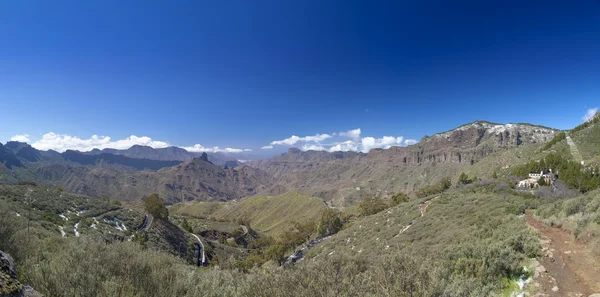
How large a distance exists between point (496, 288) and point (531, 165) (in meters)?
78.6

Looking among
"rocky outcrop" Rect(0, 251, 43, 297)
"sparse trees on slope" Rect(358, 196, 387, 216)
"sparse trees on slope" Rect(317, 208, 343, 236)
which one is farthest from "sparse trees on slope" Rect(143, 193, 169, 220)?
"rocky outcrop" Rect(0, 251, 43, 297)

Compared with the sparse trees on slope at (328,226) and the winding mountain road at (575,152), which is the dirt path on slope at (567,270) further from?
the winding mountain road at (575,152)

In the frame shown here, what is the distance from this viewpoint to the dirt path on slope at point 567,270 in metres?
10.5

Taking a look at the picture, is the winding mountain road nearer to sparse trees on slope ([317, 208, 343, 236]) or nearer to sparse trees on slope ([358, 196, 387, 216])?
sparse trees on slope ([358, 196, 387, 216])

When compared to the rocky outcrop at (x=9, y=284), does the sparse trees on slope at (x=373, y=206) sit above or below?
below

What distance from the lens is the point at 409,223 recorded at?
1396 inches

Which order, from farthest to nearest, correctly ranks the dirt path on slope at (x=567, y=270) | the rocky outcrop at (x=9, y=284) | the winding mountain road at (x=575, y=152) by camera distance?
the winding mountain road at (x=575, y=152) < the dirt path on slope at (x=567, y=270) < the rocky outcrop at (x=9, y=284)

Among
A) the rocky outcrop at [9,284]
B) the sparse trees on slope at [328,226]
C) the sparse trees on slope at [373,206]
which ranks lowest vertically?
the sparse trees on slope at [328,226]

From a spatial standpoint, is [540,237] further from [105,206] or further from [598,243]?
[105,206]

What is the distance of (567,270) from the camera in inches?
464

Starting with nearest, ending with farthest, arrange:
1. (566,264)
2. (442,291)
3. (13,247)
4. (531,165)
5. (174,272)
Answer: (442,291), (566,264), (174,272), (13,247), (531,165)

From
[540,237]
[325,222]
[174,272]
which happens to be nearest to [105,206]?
[325,222]

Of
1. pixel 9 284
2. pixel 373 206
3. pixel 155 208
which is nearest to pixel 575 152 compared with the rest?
pixel 373 206

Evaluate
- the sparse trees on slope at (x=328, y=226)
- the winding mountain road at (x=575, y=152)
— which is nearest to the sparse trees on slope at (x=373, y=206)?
the sparse trees on slope at (x=328, y=226)
